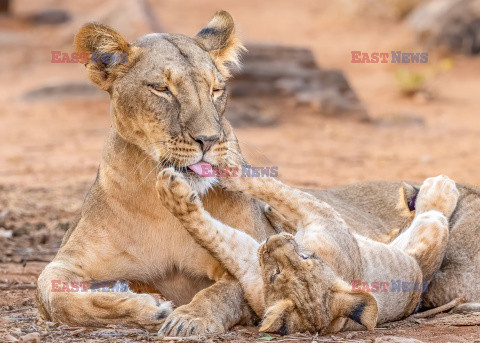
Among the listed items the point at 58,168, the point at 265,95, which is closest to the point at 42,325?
the point at 58,168

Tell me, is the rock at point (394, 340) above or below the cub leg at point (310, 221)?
below

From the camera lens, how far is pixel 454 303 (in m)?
4.78

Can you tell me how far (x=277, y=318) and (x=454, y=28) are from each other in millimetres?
17895

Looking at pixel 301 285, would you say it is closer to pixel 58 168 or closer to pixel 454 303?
pixel 454 303

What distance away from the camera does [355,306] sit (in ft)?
12.5

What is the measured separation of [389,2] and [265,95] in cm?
1032

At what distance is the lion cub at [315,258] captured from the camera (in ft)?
12.6

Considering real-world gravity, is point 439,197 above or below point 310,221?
above

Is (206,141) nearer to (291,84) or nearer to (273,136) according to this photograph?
(273,136)

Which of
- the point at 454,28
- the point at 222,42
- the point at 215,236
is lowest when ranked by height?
the point at 215,236

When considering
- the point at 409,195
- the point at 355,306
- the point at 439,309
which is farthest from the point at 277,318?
the point at 409,195

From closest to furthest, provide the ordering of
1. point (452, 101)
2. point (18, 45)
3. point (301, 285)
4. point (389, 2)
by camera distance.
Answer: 1. point (301, 285)
2. point (452, 101)
3. point (18, 45)
4. point (389, 2)

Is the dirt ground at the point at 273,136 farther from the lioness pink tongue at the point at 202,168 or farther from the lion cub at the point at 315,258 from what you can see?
the lioness pink tongue at the point at 202,168

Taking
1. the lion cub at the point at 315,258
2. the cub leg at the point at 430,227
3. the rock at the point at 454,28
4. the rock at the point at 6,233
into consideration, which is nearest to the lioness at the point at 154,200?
the lion cub at the point at 315,258
